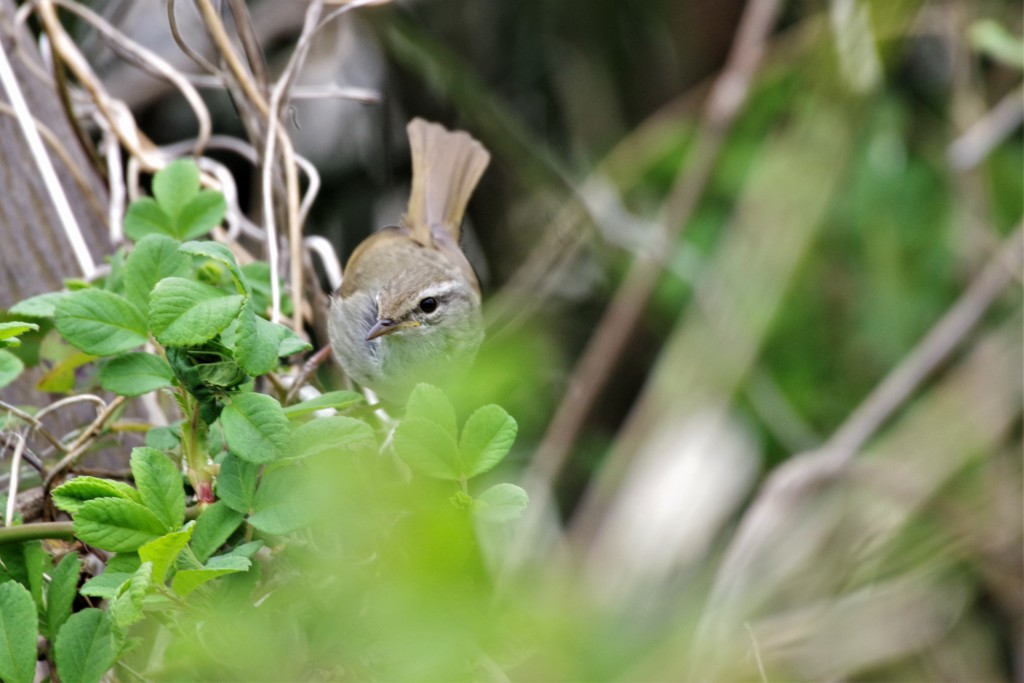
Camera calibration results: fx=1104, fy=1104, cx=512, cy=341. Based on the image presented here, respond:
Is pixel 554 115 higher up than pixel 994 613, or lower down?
higher up

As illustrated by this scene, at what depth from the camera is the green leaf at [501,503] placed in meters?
0.84

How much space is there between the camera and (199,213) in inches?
57.1

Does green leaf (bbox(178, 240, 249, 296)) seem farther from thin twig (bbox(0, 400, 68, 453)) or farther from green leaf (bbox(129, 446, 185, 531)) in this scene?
thin twig (bbox(0, 400, 68, 453))

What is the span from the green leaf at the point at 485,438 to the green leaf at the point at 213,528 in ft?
0.77

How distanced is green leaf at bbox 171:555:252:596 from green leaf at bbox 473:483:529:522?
7.7 inches

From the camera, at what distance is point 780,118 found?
A: 3.74 metres

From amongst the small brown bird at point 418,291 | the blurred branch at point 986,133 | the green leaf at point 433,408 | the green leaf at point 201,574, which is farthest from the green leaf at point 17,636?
the blurred branch at point 986,133

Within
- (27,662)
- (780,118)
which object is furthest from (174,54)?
(27,662)

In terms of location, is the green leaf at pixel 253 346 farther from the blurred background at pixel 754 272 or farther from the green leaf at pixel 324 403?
the blurred background at pixel 754 272

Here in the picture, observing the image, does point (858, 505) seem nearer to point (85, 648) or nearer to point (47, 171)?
point (47, 171)

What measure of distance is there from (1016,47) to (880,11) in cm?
57

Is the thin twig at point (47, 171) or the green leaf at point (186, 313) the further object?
the thin twig at point (47, 171)

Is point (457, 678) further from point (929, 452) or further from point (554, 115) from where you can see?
point (554, 115)

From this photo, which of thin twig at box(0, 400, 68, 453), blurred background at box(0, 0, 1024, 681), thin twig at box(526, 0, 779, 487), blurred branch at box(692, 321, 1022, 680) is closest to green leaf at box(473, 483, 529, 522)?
thin twig at box(0, 400, 68, 453)
